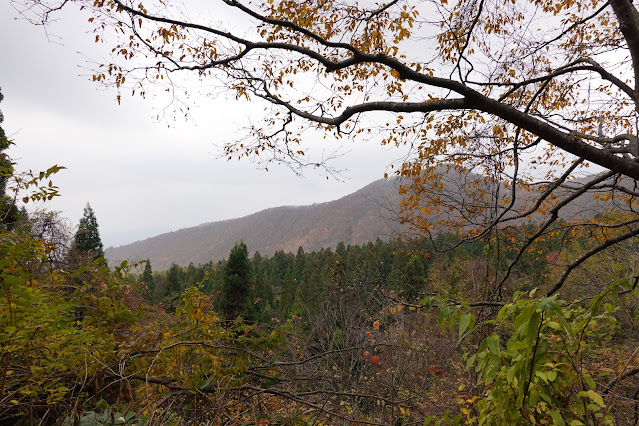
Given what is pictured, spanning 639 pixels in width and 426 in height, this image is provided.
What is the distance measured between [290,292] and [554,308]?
30754 millimetres

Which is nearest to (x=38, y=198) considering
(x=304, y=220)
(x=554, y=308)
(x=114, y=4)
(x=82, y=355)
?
(x=82, y=355)

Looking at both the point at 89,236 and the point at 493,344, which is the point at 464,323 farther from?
the point at 89,236

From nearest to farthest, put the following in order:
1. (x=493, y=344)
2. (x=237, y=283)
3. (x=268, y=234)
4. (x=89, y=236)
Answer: (x=493, y=344), (x=237, y=283), (x=89, y=236), (x=268, y=234)

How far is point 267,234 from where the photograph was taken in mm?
163125

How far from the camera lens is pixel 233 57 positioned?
336 centimetres

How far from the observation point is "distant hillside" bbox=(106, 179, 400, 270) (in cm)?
14412

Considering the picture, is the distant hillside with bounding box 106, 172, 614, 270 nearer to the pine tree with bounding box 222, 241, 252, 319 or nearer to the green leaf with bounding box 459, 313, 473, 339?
the pine tree with bounding box 222, 241, 252, 319

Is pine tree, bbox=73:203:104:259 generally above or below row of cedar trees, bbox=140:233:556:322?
above

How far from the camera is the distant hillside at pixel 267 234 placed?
144m

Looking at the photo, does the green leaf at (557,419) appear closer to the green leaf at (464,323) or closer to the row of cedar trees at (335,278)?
the green leaf at (464,323)

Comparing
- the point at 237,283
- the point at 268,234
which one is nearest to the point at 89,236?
the point at 237,283

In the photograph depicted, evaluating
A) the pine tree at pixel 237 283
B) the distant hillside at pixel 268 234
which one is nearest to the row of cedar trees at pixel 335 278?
the pine tree at pixel 237 283

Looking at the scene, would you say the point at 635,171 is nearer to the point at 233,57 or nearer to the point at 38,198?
the point at 233,57

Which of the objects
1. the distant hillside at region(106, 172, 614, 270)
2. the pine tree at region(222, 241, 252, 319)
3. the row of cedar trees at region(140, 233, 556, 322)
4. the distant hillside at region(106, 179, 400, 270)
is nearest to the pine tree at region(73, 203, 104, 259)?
the row of cedar trees at region(140, 233, 556, 322)
